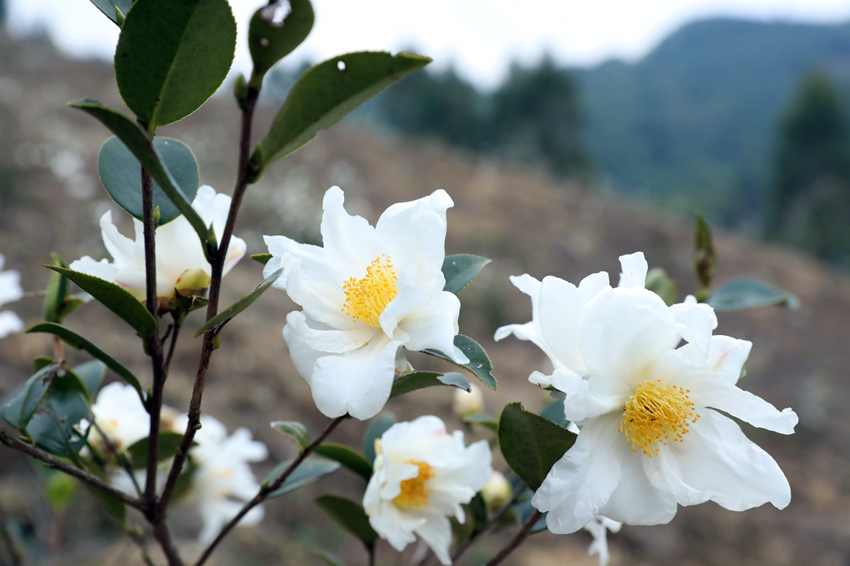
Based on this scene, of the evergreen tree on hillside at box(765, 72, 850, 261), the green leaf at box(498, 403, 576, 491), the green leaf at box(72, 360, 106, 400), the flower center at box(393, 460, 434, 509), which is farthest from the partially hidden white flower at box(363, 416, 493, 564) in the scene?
the evergreen tree on hillside at box(765, 72, 850, 261)

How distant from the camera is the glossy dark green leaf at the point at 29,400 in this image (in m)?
0.53

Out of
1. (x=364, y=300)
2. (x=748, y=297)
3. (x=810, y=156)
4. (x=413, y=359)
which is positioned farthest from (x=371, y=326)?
(x=810, y=156)

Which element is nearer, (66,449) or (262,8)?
(262,8)

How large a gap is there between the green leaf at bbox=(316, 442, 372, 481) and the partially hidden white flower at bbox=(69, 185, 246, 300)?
217mm

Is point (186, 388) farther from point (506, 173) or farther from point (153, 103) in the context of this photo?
point (506, 173)

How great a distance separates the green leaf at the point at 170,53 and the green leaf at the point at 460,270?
8.9 inches

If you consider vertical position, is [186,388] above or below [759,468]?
below

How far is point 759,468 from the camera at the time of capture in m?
0.45

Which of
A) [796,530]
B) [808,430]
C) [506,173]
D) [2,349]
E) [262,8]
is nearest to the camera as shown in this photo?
[262,8]

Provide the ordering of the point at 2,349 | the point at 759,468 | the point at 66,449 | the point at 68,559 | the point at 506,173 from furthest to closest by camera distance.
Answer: the point at 506,173 < the point at 2,349 < the point at 68,559 < the point at 66,449 < the point at 759,468

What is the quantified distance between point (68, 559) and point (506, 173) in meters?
8.07

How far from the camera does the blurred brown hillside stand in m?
2.65

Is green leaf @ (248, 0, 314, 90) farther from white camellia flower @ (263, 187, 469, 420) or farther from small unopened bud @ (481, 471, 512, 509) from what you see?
small unopened bud @ (481, 471, 512, 509)

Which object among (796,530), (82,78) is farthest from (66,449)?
(82,78)
